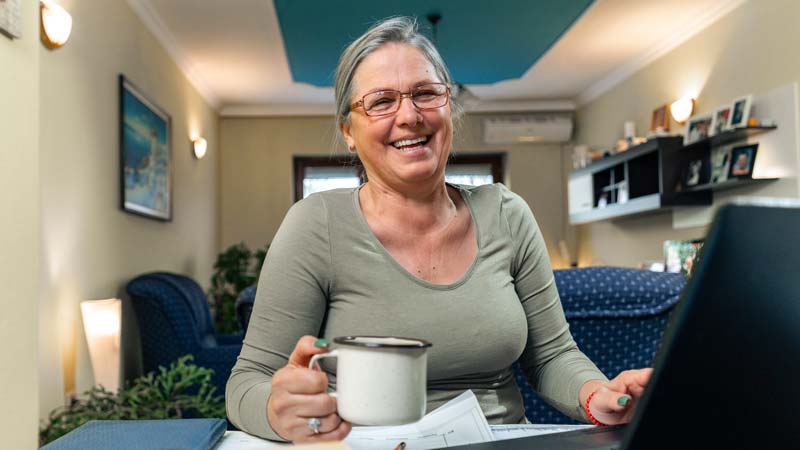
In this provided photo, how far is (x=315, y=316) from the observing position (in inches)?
42.0

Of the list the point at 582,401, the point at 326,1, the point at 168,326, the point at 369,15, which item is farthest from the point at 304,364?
the point at 369,15

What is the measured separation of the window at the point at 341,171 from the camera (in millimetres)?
7379

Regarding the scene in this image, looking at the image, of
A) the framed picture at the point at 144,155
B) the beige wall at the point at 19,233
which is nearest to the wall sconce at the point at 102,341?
the framed picture at the point at 144,155

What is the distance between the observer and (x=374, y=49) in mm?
1145

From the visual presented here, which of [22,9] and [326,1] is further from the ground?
[326,1]

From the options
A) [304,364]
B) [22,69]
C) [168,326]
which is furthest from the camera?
[168,326]

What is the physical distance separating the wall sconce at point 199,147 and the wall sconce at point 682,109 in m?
3.64

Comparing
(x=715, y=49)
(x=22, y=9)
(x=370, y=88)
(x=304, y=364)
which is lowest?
(x=304, y=364)

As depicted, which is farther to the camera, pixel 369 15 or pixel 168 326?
pixel 369 15

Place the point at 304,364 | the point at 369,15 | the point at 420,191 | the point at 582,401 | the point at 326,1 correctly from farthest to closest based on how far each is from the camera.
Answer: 1. the point at 369,15
2. the point at 326,1
3. the point at 420,191
4. the point at 582,401
5. the point at 304,364

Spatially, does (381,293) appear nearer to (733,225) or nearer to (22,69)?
(733,225)

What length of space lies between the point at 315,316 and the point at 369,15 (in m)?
3.65

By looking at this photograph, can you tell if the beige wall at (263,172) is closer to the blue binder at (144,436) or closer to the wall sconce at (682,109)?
the wall sconce at (682,109)

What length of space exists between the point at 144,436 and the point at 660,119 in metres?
4.85
